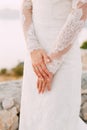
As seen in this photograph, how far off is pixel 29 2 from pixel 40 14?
0.42 ft

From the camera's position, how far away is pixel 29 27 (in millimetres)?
1962

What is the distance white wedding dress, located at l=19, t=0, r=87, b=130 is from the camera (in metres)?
1.87

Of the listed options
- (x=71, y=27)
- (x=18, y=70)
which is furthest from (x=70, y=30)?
(x=18, y=70)

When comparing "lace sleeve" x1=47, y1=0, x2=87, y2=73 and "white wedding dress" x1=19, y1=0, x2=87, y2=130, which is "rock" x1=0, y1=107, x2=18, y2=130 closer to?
"white wedding dress" x1=19, y1=0, x2=87, y2=130

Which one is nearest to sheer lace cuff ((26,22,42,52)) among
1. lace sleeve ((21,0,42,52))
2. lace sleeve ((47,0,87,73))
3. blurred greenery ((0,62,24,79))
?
lace sleeve ((21,0,42,52))

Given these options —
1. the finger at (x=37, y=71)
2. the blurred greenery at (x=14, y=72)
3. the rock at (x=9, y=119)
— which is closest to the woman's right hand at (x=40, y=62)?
the finger at (x=37, y=71)

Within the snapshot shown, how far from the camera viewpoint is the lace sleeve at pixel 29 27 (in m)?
1.93

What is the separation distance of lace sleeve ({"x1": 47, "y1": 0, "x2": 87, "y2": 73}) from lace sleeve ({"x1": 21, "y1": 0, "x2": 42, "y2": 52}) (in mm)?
121

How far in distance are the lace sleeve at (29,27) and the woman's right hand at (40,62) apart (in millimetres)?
33

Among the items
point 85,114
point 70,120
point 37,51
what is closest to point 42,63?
point 37,51

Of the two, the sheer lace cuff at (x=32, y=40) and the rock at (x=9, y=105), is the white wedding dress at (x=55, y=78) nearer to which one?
the sheer lace cuff at (x=32, y=40)

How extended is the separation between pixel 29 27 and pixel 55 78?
28 centimetres

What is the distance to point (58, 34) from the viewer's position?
6.11 feet

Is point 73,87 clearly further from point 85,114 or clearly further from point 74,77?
point 85,114
